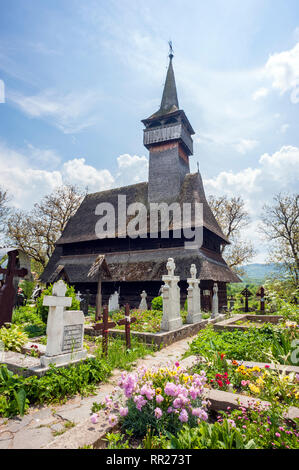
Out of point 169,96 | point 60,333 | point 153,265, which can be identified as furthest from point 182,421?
point 169,96

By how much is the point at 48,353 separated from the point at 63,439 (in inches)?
95.4

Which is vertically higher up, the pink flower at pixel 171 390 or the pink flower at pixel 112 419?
the pink flower at pixel 171 390

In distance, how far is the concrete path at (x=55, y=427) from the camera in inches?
101

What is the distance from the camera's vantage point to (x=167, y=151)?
72.1ft

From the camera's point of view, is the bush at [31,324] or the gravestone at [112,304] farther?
the gravestone at [112,304]

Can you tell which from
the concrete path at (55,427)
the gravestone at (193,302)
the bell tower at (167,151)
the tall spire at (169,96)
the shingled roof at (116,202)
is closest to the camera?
the concrete path at (55,427)

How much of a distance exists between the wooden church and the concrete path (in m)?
11.8

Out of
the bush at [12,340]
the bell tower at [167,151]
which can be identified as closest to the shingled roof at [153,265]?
the bell tower at [167,151]

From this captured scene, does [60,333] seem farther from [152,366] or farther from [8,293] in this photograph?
[8,293]

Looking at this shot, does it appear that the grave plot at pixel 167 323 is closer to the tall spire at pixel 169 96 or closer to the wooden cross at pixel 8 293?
the wooden cross at pixel 8 293

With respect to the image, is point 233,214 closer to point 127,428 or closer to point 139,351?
point 139,351

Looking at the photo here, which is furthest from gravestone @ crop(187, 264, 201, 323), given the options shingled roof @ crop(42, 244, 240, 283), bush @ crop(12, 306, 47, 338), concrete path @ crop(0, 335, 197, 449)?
concrete path @ crop(0, 335, 197, 449)

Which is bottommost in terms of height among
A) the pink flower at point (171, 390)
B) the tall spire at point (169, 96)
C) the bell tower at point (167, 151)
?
the pink flower at point (171, 390)

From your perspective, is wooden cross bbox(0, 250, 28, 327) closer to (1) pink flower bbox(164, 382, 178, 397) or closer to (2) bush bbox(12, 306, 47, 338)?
(2) bush bbox(12, 306, 47, 338)
